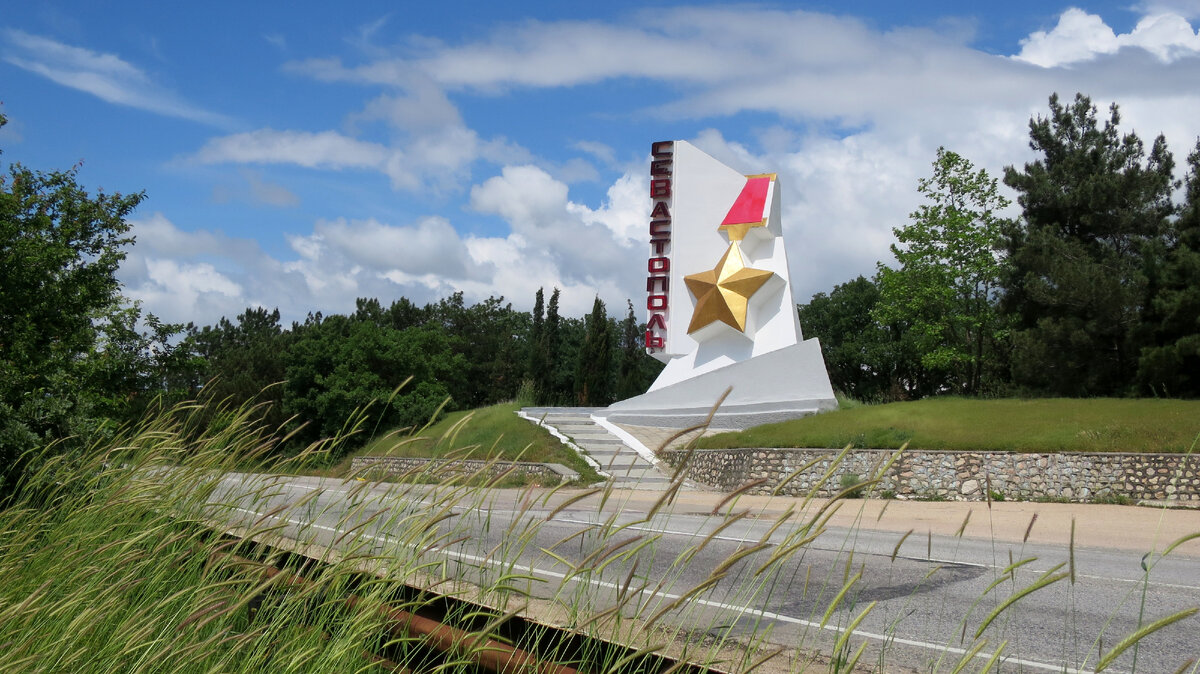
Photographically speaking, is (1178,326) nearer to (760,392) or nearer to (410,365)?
(760,392)

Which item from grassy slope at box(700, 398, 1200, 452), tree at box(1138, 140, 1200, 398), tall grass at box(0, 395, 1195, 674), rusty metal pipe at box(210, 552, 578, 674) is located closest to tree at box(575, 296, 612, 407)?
grassy slope at box(700, 398, 1200, 452)

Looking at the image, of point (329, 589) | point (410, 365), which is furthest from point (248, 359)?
point (329, 589)

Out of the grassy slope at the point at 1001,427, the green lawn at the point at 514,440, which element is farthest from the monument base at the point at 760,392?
the green lawn at the point at 514,440

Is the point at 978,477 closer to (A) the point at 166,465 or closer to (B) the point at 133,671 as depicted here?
(A) the point at 166,465

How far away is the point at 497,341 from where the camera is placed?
65750 mm

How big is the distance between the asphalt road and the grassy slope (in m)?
7.31

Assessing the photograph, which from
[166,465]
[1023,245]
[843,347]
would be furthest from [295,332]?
[166,465]

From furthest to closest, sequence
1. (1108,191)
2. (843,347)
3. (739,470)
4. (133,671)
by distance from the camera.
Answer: (843,347) < (1108,191) < (739,470) < (133,671)

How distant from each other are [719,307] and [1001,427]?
37.5ft

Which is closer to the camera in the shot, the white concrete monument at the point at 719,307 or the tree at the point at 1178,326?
the tree at the point at 1178,326

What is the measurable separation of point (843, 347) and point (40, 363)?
5057 cm

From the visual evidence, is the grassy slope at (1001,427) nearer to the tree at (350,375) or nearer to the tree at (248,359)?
the tree at (248,359)

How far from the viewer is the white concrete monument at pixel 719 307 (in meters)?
25.6

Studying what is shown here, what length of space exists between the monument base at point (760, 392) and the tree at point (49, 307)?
15.4 m
